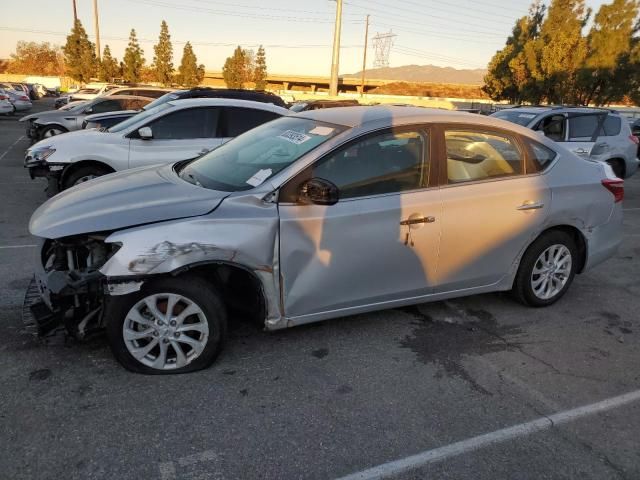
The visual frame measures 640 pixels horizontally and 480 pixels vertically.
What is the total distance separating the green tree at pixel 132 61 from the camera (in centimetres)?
4525

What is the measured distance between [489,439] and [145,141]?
6.10 m

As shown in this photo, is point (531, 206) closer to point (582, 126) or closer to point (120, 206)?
point (120, 206)

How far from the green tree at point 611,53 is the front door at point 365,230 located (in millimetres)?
25855

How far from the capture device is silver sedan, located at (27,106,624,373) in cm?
313

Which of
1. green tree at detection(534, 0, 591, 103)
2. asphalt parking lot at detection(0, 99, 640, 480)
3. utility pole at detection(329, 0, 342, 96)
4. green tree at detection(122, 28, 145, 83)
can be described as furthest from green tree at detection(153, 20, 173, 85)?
asphalt parking lot at detection(0, 99, 640, 480)

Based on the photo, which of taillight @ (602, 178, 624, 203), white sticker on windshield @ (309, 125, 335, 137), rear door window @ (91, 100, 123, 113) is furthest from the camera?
rear door window @ (91, 100, 123, 113)

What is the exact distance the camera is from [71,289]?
2998mm

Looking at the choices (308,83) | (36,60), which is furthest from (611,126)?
(36,60)

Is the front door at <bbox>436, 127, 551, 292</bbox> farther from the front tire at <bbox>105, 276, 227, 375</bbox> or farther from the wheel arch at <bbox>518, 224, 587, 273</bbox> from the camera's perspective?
the front tire at <bbox>105, 276, 227, 375</bbox>

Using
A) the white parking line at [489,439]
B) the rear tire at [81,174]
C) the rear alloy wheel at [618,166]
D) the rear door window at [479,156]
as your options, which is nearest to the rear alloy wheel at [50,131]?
the rear tire at [81,174]

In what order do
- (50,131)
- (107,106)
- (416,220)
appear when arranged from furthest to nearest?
(107,106)
(50,131)
(416,220)

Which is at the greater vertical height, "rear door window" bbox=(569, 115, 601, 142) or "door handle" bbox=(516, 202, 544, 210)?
"rear door window" bbox=(569, 115, 601, 142)

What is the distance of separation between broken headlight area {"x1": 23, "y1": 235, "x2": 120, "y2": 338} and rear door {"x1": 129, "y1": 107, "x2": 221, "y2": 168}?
406cm

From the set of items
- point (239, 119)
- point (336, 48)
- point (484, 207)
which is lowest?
point (484, 207)
